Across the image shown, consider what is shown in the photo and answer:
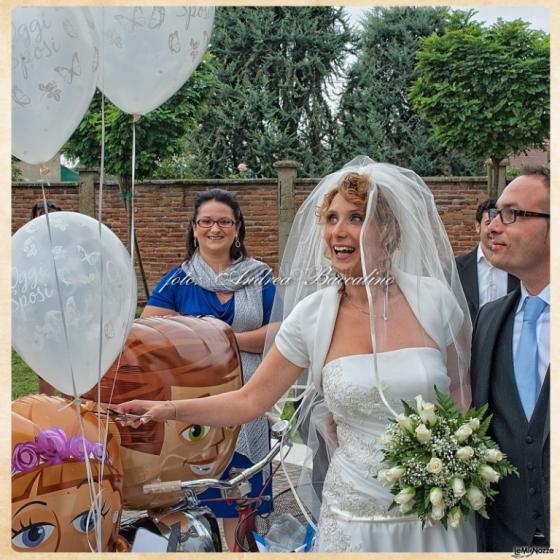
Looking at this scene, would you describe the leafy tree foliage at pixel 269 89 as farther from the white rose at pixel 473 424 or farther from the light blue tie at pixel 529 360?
the white rose at pixel 473 424

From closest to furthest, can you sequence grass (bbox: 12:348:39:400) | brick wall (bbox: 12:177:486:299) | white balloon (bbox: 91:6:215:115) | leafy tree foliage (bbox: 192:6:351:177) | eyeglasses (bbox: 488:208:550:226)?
eyeglasses (bbox: 488:208:550:226) < white balloon (bbox: 91:6:215:115) < grass (bbox: 12:348:39:400) < brick wall (bbox: 12:177:486:299) < leafy tree foliage (bbox: 192:6:351:177)

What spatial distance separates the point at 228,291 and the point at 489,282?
1.41 meters

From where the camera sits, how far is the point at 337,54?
17.0 metres

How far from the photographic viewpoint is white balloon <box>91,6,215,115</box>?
2.31 meters

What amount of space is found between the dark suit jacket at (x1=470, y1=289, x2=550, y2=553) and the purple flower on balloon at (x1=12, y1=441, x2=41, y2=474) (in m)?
1.16

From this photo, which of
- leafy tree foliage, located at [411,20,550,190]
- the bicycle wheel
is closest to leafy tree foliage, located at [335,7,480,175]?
leafy tree foliage, located at [411,20,550,190]

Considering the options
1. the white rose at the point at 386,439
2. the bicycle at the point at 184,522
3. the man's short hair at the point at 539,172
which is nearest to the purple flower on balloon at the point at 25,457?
the bicycle at the point at 184,522

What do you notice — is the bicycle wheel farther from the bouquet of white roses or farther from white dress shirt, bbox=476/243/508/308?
white dress shirt, bbox=476/243/508/308

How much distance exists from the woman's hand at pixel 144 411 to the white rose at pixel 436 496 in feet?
2.47

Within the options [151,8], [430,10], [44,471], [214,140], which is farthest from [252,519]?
[430,10]

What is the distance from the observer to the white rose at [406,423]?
75.1 inches

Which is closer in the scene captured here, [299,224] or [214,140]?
[299,224]

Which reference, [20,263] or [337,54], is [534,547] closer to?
[20,263]

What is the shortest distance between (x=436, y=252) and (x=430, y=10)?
1717 centimetres
